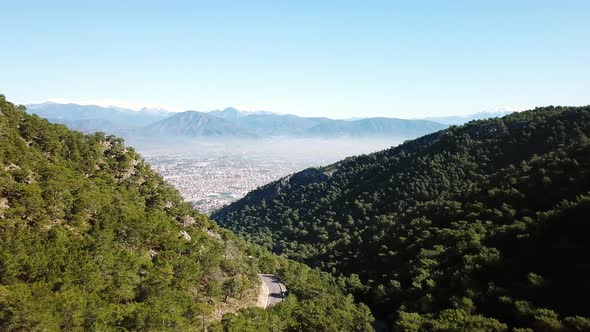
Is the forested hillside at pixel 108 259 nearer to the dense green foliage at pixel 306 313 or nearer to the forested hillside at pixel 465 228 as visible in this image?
the dense green foliage at pixel 306 313

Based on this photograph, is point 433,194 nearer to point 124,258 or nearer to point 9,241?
point 124,258

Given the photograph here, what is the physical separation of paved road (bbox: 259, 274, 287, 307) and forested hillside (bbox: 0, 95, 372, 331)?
1708 millimetres

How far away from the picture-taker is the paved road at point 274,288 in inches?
2135

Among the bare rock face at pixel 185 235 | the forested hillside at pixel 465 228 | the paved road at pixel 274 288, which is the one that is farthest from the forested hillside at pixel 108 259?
the forested hillside at pixel 465 228

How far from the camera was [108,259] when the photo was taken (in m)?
37.0

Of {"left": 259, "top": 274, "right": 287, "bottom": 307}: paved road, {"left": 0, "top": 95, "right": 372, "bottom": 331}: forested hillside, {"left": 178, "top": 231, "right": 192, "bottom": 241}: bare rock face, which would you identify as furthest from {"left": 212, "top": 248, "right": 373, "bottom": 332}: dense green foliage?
{"left": 178, "top": 231, "right": 192, "bottom": 241}: bare rock face

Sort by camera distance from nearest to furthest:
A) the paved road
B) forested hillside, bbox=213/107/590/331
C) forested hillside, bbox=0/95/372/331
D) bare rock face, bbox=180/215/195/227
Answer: forested hillside, bbox=0/95/372/331 < forested hillside, bbox=213/107/590/331 < the paved road < bare rock face, bbox=180/215/195/227

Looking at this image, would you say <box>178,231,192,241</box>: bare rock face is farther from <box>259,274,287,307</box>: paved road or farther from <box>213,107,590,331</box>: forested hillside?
<box>213,107,590,331</box>: forested hillside

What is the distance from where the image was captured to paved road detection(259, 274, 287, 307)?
54237 millimetres

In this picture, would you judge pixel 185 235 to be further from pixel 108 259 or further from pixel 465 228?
pixel 465 228

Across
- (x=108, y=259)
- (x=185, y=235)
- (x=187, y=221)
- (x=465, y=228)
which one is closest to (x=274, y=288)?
(x=185, y=235)

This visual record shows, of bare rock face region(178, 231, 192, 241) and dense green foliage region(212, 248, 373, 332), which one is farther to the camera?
bare rock face region(178, 231, 192, 241)

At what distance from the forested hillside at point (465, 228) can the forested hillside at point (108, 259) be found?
10.8 metres

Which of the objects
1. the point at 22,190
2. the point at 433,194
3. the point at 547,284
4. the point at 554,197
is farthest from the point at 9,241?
the point at 433,194
